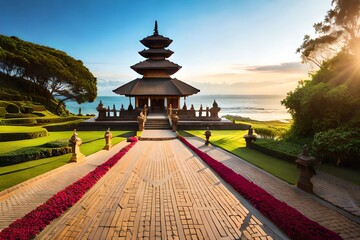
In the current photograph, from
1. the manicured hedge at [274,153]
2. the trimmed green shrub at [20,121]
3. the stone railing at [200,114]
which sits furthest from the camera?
the stone railing at [200,114]

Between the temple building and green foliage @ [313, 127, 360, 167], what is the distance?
2282 cm

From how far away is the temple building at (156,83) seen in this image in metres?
31.8

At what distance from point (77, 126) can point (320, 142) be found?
2351 centimetres

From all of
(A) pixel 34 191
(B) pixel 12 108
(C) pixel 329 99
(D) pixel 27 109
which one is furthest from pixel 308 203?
(B) pixel 12 108

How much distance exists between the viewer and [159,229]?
5199mm

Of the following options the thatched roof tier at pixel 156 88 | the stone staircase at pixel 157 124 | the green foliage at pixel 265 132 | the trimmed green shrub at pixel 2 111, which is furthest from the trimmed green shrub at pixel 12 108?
the green foliage at pixel 265 132

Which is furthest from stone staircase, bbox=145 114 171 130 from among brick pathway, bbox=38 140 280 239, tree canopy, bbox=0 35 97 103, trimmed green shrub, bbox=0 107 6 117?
tree canopy, bbox=0 35 97 103

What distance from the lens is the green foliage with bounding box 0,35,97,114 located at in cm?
3331

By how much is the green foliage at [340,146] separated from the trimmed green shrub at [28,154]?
14.1 meters

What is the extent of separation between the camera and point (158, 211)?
6.07 metres

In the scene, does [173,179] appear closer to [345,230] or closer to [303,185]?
[303,185]

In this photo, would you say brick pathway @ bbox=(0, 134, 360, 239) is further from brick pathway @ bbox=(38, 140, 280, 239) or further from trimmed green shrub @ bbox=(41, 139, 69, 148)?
trimmed green shrub @ bbox=(41, 139, 69, 148)

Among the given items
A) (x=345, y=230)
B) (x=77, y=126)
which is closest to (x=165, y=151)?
(x=345, y=230)

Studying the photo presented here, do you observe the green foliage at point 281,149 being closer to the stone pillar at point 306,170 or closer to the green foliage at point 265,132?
the stone pillar at point 306,170
